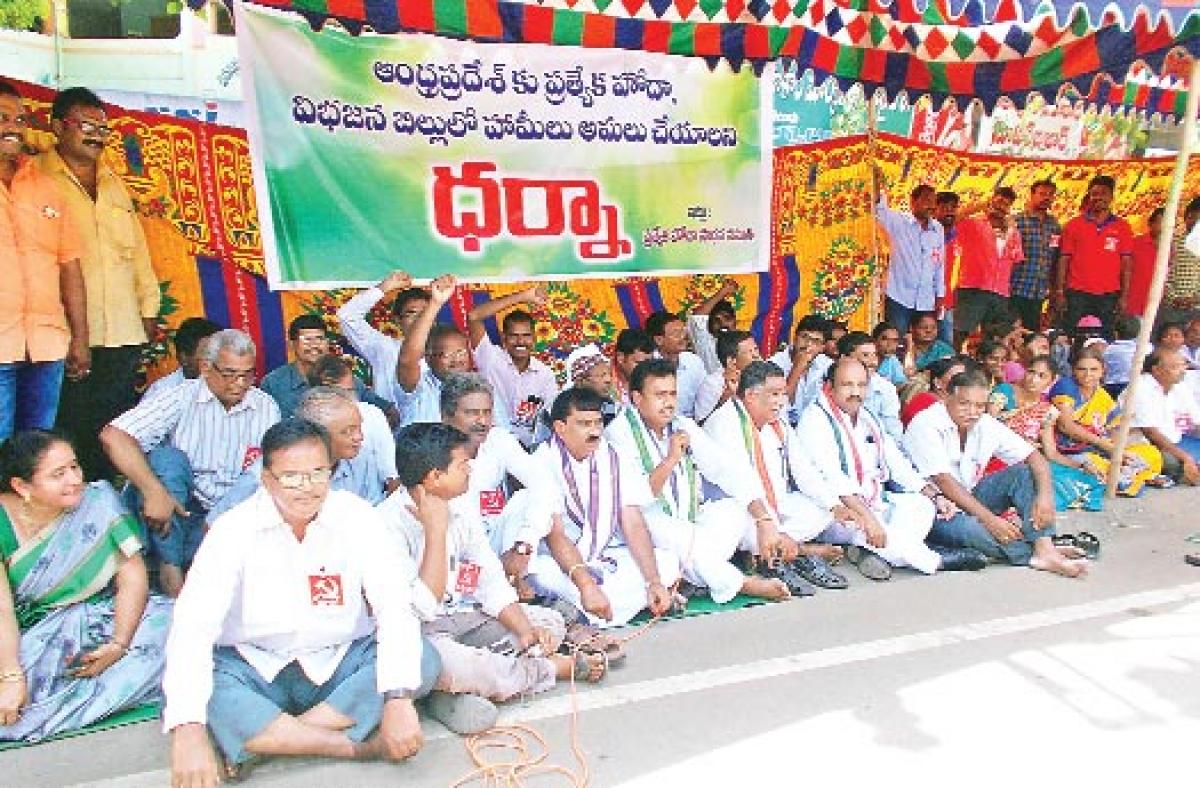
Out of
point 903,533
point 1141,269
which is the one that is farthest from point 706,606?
point 1141,269

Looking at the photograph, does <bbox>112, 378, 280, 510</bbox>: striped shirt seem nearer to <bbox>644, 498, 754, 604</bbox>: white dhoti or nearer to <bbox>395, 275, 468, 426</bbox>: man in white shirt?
<bbox>395, 275, 468, 426</bbox>: man in white shirt

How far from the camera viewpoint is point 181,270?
15.1 ft

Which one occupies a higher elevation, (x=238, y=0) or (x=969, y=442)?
(x=238, y=0)

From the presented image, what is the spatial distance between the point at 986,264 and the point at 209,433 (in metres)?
5.84

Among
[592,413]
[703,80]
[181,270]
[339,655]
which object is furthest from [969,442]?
[181,270]

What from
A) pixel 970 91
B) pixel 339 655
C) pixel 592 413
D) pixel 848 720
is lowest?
pixel 848 720

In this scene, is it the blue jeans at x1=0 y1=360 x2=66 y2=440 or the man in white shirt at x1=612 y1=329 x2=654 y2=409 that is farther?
the man in white shirt at x1=612 y1=329 x2=654 y2=409

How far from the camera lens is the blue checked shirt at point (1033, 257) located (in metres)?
7.89

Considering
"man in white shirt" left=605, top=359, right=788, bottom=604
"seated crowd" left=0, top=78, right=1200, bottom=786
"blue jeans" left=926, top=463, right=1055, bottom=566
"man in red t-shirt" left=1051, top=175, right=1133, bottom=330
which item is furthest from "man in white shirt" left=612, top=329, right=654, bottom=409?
"man in red t-shirt" left=1051, top=175, right=1133, bottom=330

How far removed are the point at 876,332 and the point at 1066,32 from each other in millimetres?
1890

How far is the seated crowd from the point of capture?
8.80 ft

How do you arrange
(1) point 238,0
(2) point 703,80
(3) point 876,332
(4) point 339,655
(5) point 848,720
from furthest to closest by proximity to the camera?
(3) point 876,332 → (2) point 703,80 → (1) point 238,0 → (5) point 848,720 → (4) point 339,655

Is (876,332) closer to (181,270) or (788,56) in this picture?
(788,56)

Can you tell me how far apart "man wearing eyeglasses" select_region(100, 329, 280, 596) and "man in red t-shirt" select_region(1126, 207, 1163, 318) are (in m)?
6.77
